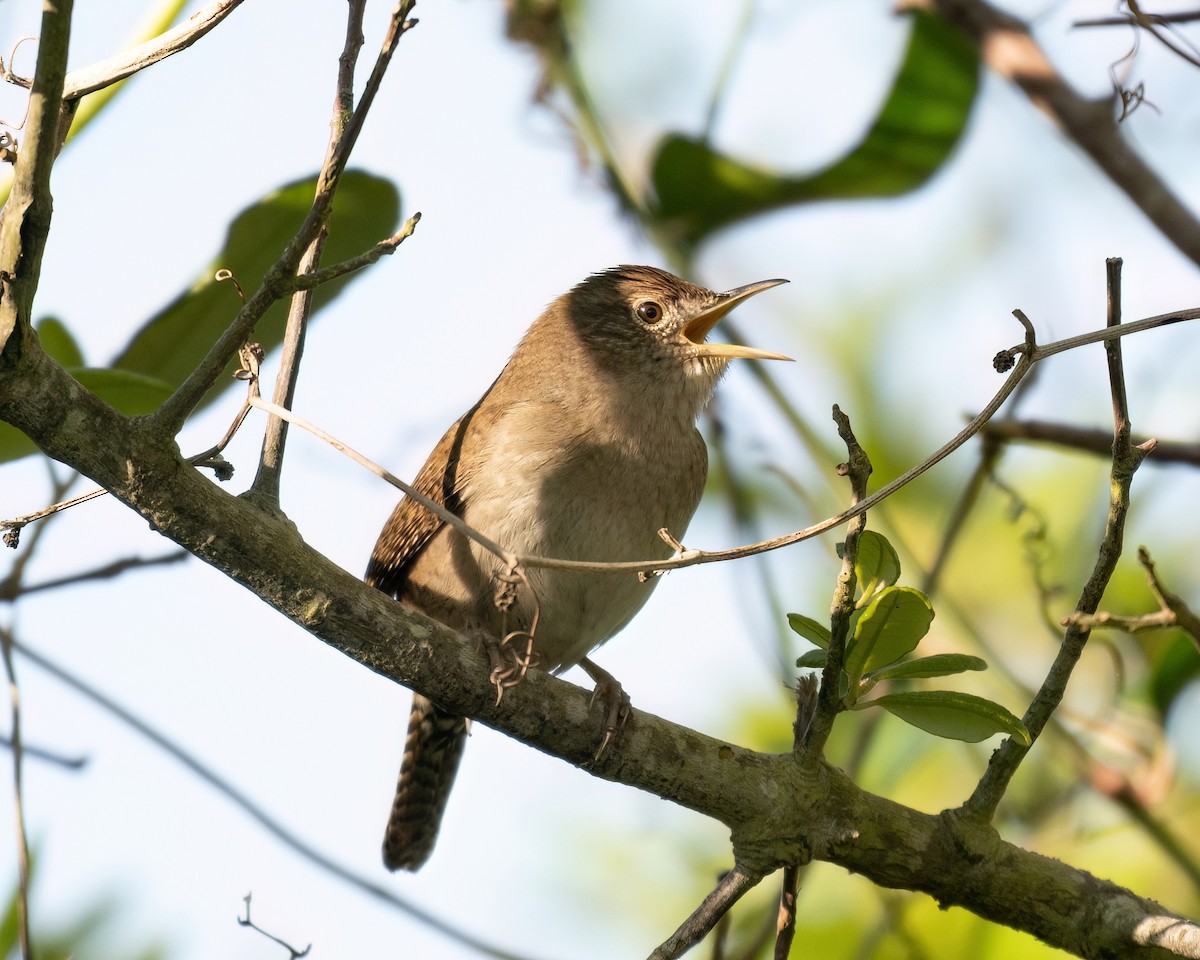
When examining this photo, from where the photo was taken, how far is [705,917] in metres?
2.23

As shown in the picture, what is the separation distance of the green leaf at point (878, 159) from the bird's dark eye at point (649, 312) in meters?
0.32

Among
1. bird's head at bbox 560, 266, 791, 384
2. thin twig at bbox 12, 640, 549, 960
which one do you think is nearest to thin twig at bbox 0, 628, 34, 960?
thin twig at bbox 12, 640, 549, 960

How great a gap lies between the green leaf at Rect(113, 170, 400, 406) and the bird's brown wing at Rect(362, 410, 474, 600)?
782 millimetres

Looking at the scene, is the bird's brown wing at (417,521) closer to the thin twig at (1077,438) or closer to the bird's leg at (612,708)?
the bird's leg at (612,708)

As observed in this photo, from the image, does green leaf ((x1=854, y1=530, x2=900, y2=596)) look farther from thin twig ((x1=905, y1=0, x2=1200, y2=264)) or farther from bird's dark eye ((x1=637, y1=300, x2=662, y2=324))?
bird's dark eye ((x1=637, y1=300, x2=662, y2=324))

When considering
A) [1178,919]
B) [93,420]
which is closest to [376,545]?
[93,420]

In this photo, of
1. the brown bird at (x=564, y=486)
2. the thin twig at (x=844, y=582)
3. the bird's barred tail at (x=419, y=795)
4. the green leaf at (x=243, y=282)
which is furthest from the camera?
the bird's barred tail at (x=419, y=795)

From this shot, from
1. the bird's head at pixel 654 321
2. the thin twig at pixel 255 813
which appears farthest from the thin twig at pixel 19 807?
the bird's head at pixel 654 321

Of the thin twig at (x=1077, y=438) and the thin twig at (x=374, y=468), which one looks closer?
the thin twig at (x=374, y=468)

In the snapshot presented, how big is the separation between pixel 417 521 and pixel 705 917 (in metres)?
1.69

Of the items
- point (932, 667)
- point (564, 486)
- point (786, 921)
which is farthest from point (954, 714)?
point (564, 486)

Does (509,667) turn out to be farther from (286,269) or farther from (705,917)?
(286,269)

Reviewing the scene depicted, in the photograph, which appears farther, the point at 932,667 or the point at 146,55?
the point at 932,667

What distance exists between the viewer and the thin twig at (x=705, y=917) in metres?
2.14
